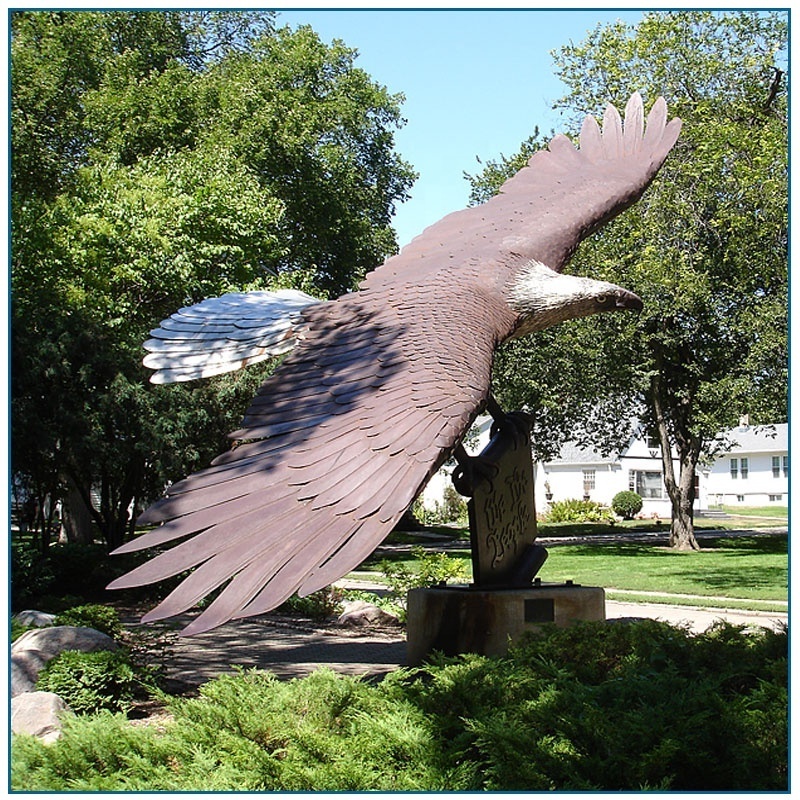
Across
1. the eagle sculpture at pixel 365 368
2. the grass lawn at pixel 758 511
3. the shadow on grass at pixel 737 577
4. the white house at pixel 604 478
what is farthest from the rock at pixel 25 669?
the grass lawn at pixel 758 511

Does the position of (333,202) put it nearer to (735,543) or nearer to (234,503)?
(735,543)

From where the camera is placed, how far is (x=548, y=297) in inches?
278

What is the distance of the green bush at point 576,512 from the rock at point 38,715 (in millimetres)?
35256

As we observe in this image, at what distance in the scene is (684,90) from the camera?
21141 mm

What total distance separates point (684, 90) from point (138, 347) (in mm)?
13183

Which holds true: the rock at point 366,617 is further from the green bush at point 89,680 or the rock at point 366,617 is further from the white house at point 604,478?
the white house at point 604,478

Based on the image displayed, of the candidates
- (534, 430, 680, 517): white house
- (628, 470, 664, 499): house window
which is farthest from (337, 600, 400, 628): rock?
(628, 470, 664, 499): house window

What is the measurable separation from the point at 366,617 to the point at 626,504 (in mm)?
33325

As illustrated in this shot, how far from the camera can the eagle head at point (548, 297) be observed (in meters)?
6.93

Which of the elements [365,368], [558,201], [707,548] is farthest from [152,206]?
[707,548]

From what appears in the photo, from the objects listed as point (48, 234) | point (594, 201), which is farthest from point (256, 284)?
point (594, 201)

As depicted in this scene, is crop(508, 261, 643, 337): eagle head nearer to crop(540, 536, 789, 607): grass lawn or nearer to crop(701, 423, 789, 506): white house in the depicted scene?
crop(540, 536, 789, 607): grass lawn

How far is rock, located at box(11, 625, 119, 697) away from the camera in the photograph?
6996mm

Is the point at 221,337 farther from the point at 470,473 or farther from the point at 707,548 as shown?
the point at 707,548
